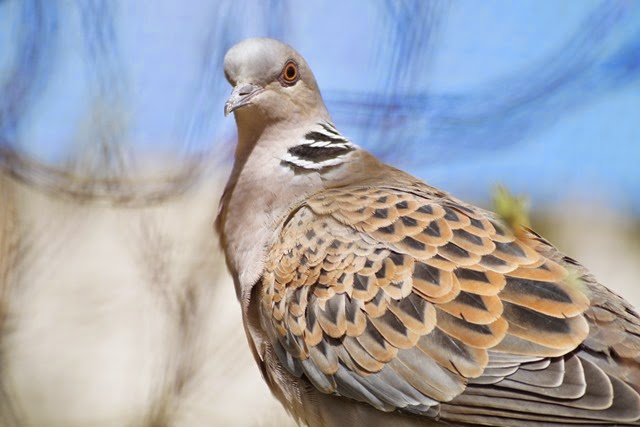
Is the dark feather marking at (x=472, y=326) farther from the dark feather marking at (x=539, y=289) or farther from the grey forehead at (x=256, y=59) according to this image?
the grey forehead at (x=256, y=59)

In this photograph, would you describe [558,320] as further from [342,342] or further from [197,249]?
[197,249]

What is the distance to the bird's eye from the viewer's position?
410 centimetres

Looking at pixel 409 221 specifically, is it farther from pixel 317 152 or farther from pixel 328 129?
pixel 328 129

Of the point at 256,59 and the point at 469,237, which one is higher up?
the point at 256,59

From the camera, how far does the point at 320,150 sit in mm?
4086

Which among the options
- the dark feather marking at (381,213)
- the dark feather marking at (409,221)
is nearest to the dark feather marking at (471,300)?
the dark feather marking at (409,221)

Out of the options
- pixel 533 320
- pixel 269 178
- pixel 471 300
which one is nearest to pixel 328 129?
pixel 269 178

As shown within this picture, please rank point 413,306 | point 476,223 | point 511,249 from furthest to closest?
point 476,223 < point 511,249 < point 413,306

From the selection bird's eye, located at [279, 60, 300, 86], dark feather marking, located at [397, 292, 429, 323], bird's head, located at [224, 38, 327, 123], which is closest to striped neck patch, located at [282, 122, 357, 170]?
bird's head, located at [224, 38, 327, 123]

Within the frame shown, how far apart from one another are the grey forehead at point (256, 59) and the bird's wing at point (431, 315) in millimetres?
720

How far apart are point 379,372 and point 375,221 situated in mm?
553

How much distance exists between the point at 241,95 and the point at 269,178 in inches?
14.1

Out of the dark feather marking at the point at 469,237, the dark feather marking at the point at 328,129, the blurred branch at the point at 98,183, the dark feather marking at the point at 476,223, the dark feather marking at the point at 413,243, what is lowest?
the blurred branch at the point at 98,183

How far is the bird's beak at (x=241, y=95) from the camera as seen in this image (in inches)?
150
